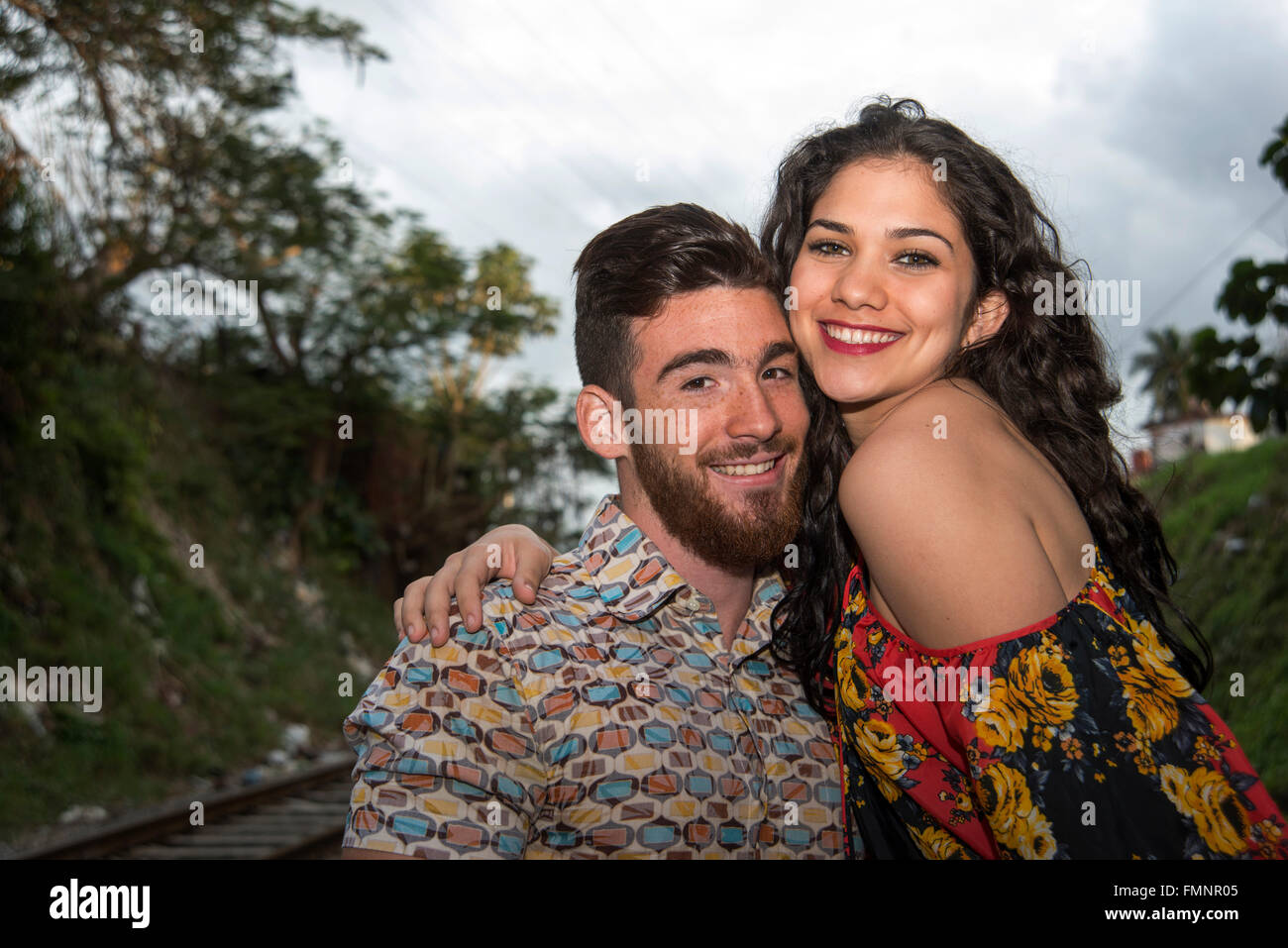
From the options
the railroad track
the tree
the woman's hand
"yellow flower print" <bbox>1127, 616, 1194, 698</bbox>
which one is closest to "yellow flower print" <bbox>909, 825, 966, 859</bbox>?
"yellow flower print" <bbox>1127, 616, 1194, 698</bbox>

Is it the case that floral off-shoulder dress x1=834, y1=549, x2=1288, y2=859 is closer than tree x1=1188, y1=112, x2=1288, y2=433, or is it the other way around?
floral off-shoulder dress x1=834, y1=549, x2=1288, y2=859

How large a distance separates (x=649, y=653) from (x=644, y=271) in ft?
3.67

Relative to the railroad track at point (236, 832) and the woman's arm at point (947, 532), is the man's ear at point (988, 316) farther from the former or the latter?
the railroad track at point (236, 832)

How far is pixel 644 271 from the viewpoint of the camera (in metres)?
3.12

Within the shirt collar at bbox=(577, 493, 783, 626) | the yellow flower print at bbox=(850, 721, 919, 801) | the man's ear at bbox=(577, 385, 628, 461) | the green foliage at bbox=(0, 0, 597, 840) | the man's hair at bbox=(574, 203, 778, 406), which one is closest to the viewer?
the yellow flower print at bbox=(850, 721, 919, 801)

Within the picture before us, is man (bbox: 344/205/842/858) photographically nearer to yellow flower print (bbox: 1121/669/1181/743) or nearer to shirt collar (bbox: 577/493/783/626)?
shirt collar (bbox: 577/493/783/626)

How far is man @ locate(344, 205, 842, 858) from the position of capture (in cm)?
231

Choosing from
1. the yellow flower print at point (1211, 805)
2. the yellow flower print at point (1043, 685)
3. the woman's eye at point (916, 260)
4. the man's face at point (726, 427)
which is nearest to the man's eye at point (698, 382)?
the man's face at point (726, 427)

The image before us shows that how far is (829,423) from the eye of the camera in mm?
3100

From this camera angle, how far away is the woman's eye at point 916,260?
2.71 metres

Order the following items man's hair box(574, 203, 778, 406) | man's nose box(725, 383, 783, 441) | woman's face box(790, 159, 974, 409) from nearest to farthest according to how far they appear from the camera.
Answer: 1. woman's face box(790, 159, 974, 409)
2. man's nose box(725, 383, 783, 441)
3. man's hair box(574, 203, 778, 406)

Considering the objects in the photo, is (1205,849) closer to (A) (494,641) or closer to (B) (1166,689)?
(B) (1166,689)

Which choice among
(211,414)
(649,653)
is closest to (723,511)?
(649,653)

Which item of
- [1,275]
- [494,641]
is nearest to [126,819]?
[1,275]
